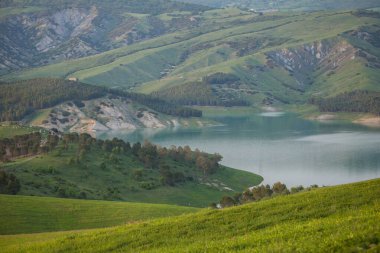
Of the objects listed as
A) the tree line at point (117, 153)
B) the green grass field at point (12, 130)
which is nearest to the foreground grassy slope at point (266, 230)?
the tree line at point (117, 153)

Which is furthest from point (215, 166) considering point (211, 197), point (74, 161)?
point (74, 161)

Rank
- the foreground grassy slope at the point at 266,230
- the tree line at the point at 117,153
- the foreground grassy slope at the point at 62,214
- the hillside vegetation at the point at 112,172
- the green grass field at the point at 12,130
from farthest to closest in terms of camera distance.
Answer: the green grass field at the point at 12,130 → the tree line at the point at 117,153 → the hillside vegetation at the point at 112,172 → the foreground grassy slope at the point at 62,214 → the foreground grassy slope at the point at 266,230

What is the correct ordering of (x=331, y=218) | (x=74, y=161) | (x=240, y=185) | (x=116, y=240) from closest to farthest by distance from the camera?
(x=331, y=218), (x=116, y=240), (x=74, y=161), (x=240, y=185)

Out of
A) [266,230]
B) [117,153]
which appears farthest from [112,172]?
[266,230]

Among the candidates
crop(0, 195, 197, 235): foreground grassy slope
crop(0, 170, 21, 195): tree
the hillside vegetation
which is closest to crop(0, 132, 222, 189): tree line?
the hillside vegetation

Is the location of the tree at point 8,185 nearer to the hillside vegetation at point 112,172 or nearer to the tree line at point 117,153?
the hillside vegetation at point 112,172

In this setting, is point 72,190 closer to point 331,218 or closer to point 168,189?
point 168,189

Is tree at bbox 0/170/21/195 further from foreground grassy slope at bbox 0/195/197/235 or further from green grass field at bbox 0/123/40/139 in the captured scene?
green grass field at bbox 0/123/40/139

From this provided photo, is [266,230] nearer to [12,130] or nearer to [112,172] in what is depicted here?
[112,172]

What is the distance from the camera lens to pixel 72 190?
90.0 m

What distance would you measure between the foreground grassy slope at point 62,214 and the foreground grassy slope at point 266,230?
12.6m

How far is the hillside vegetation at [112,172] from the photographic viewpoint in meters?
94.1

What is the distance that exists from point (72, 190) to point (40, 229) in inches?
1657

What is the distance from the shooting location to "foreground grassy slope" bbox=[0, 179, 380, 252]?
22797 mm
